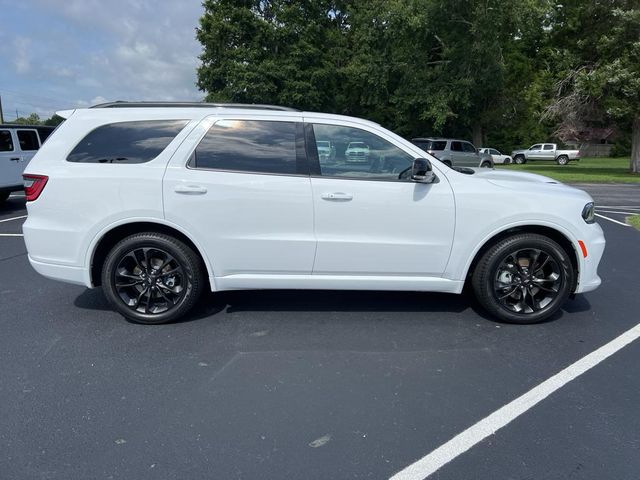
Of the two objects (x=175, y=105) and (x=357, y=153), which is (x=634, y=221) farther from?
(x=175, y=105)

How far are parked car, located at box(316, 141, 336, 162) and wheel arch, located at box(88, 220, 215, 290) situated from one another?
1.33 metres

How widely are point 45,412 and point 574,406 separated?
3.28 meters

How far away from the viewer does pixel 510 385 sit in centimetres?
319

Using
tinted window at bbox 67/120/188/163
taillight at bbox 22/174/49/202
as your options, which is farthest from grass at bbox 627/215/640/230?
taillight at bbox 22/174/49/202

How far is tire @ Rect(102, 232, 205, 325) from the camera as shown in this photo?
4047 millimetres

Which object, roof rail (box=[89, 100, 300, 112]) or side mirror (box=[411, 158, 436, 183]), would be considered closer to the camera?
side mirror (box=[411, 158, 436, 183])

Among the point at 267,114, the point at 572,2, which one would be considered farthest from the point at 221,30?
the point at 267,114

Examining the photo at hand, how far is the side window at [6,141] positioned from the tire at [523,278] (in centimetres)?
1137

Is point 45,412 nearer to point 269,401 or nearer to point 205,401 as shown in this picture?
point 205,401

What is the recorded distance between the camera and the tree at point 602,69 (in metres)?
21.1

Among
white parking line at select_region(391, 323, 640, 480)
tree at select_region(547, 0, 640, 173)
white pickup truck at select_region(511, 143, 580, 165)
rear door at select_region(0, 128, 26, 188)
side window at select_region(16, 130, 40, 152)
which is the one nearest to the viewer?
white parking line at select_region(391, 323, 640, 480)

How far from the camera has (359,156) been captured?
13.3 ft

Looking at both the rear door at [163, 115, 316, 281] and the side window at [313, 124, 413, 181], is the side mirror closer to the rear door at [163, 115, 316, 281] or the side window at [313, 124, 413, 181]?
the side window at [313, 124, 413, 181]

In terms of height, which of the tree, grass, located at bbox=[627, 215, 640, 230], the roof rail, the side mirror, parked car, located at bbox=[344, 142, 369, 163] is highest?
the tree
